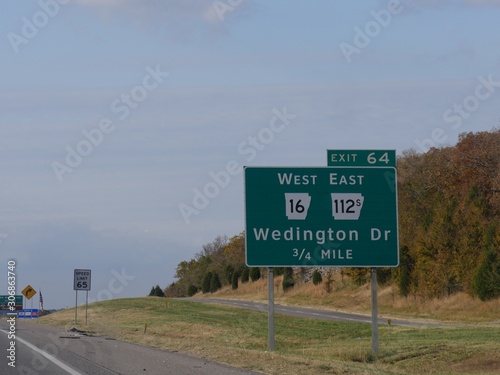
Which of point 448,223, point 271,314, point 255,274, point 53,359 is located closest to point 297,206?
point 271,314

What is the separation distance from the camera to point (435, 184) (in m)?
74.1

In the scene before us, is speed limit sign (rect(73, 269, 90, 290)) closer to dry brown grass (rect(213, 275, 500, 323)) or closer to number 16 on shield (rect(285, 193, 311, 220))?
dry brown grass (rect(213, 275, 500, 323))

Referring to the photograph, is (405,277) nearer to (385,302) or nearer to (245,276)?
(385,302)

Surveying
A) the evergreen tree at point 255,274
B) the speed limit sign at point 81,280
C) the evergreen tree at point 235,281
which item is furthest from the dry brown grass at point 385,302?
the speed limit sign at point 81,280

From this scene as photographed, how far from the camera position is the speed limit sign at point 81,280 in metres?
43.0

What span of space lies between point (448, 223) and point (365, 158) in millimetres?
35158

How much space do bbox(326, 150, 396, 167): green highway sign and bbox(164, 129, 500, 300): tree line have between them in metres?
29.3

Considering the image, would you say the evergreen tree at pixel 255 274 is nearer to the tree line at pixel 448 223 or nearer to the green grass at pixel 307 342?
the tree line at pixel 448 223

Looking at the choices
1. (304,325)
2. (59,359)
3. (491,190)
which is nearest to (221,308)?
(304,325)

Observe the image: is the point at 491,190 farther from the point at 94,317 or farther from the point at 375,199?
the point at 375,199

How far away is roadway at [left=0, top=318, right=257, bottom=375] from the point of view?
57.1 feet

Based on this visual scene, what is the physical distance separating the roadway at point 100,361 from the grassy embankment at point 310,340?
1043mm

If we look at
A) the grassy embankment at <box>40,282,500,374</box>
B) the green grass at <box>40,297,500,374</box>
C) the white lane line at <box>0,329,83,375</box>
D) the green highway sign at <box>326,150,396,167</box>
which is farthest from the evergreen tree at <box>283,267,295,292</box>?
the green highway sign at <box>326,150,396,167</box>

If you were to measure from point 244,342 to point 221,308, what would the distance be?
1182 inches
